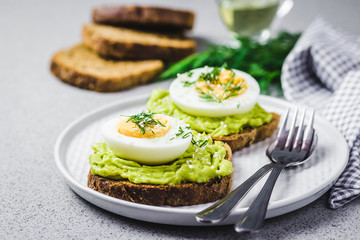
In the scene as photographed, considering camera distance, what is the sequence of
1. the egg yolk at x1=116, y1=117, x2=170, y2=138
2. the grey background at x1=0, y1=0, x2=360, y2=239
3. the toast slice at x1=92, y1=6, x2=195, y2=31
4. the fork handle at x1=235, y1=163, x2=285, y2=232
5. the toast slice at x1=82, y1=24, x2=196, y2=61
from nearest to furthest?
the fork handle at x1=235, y1=163, x2=285, y2=232, the grey background at x1=0, y1=0, x2=360, y2=239, the egg yolk at x1=116, y1=117, x2=170, y2=138, the toast slice at x1=82, y1=24, x2=196, y2=61, the toast slice at x1=92, y1=6, x2=195, y2=31

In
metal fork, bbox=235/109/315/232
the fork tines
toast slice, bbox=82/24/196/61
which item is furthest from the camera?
toast slice, bbox=82/24/196/61

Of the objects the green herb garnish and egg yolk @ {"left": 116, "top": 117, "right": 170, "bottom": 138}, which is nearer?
egg yolk @ {"left": 116, "top": 117, "right": 170, "bottom": 138}

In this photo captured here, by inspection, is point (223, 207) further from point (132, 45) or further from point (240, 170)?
point (132, 45)

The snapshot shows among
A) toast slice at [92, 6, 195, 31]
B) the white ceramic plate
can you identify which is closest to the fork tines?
the white ceramic plate

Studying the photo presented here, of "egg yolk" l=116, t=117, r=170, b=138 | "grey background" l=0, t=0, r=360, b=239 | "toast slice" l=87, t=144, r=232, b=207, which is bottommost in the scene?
"grey background" l=0, t=0, r=360, b=239

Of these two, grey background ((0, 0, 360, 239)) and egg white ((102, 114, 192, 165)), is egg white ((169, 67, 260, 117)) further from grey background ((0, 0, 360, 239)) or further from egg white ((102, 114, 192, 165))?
grey background ((0, 0, 360, 239))

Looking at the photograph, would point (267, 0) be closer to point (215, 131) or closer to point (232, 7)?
point (232, 7)

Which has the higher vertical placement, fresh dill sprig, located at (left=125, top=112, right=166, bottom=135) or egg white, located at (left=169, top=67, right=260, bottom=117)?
fresh dill sprig, located at (left=125, top=112, right=166, bottom=135)
